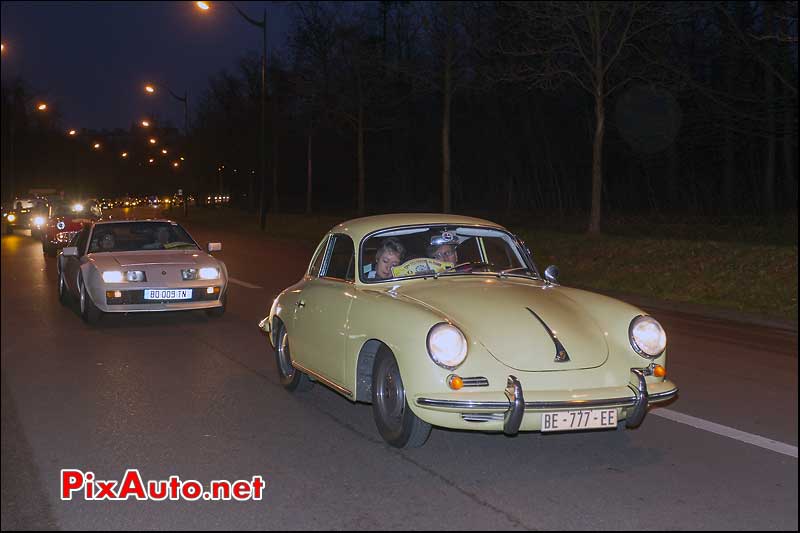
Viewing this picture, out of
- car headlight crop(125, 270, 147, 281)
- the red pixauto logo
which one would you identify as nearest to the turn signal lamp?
the red pixauto logo

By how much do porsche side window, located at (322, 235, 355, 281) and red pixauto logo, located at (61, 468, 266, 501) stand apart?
2160 millimetres

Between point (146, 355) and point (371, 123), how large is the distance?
97.6 feet

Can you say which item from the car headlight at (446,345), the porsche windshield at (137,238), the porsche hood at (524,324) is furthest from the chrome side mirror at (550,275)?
the porsche windshield at (137,238)

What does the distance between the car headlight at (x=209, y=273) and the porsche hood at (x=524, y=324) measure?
5.85 m

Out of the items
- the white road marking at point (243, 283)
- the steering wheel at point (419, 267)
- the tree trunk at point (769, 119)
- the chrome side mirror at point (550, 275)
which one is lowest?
the white road marking at point (243, 283)

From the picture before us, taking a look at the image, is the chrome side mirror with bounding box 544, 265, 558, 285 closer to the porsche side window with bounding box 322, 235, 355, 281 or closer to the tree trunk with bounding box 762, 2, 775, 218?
the porsche side window with bounding box 322, 235, 355, 281

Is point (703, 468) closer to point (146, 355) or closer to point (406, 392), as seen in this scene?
point (406, 392)

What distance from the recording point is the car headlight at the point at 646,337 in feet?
18.6

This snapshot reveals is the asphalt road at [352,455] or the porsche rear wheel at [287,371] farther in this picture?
the porsche rear wheel at [287,371]

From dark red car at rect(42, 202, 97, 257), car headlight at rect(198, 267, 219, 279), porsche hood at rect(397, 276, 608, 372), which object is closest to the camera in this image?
porsche hood at rect(397, 276, 608, 372)

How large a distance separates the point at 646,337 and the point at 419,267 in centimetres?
186

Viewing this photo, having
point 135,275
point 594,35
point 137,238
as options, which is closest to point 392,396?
point 135,275

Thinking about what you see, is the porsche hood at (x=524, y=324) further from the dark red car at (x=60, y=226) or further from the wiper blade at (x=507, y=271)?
the dark red car at (x=60, y=226)

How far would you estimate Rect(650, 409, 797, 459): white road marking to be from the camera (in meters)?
5.66
